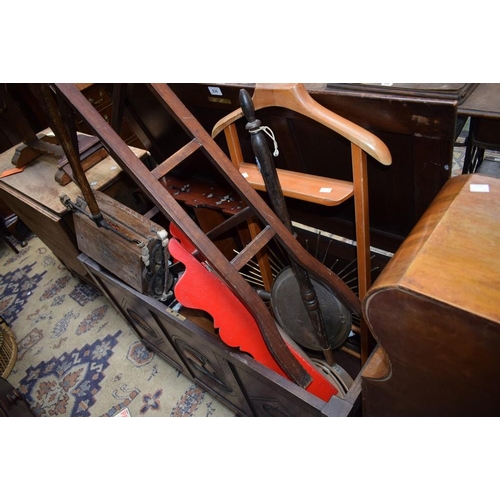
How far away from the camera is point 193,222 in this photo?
3.73ft

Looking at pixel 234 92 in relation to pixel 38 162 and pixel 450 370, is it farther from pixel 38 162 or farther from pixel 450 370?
pixel 38 162

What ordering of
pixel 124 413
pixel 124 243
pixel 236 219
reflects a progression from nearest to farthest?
pixel 236 219
pixel 124 243
pixel 124 413

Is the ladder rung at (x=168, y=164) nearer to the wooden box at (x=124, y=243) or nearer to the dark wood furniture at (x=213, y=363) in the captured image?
the wooden box at (x=124, y=243)

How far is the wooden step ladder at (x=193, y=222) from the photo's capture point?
1097 millimetres

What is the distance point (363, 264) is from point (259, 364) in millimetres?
514

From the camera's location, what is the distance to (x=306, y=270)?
139cm

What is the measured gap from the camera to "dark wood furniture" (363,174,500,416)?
2.35ft

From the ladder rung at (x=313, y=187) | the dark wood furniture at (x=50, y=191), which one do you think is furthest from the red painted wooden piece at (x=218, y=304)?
the dark wood furniture at (x=50, y=191)

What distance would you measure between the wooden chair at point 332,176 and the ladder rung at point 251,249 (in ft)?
0.69

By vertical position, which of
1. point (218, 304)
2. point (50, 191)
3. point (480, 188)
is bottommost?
point (218, 304)

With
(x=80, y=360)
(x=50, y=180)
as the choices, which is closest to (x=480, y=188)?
(x=50, y=180)

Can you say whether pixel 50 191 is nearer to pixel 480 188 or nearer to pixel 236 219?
pixel 236 219

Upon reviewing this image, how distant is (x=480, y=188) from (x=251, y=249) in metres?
0.63
